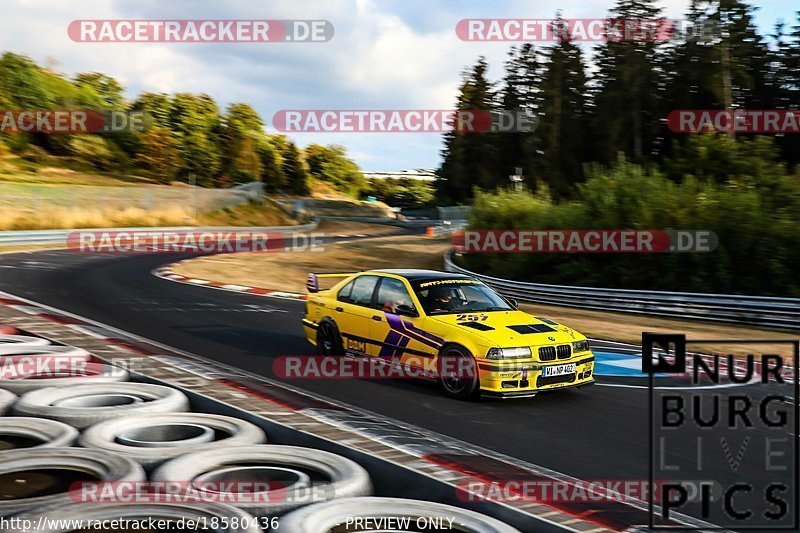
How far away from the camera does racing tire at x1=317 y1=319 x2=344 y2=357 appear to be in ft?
35.0

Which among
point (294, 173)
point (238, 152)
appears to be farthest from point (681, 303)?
point (294, 173)

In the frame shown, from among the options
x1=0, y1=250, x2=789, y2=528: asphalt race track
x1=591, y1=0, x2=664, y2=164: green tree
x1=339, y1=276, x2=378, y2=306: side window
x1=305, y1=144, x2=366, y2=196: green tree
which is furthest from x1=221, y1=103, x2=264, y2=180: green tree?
x1=339, y1=276, x2=378, y2=306: side window

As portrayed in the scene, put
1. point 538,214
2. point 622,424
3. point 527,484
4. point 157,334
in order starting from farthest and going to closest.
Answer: point 538,214, point 157,334, point 622,424, point 527,484

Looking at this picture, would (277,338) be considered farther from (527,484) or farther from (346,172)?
(346,172)

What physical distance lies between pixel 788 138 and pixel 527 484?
53.6m

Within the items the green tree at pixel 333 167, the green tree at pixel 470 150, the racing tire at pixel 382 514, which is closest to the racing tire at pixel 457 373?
the racing tire at pixel 382 514

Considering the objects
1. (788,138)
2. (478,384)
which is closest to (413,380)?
(478,384)

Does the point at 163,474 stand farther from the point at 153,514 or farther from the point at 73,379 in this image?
the point at 73,379

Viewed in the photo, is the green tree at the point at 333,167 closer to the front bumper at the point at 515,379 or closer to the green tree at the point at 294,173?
the green tree at the point at 294,173

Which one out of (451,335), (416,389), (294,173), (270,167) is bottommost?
(416,389)

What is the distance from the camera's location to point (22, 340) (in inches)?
388

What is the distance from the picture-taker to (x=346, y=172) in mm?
134875

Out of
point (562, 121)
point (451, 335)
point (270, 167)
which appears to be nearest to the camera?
point (451, 335)

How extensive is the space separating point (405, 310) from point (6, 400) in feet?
14.9
